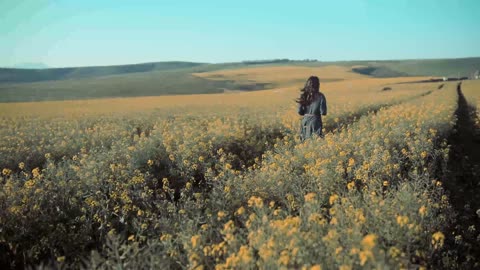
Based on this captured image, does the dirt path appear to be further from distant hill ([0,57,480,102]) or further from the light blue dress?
distant hill ([0,57,480,102])

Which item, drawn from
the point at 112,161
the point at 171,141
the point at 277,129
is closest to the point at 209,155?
the point at 171,141

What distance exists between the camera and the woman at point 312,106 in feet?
33.5

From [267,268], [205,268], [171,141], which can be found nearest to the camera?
[267,268]

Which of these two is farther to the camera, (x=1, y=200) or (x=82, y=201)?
(x=82, y=201)

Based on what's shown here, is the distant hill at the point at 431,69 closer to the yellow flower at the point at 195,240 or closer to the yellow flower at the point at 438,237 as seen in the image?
the yellow flower at the point at 438,237

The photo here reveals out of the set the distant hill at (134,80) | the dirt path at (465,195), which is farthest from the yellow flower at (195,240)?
the distant hill at (134,80)

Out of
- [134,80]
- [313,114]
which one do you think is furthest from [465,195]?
[134,80]

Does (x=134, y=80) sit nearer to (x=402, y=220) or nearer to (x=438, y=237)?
(x=402, y=220)

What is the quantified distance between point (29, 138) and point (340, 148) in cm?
893

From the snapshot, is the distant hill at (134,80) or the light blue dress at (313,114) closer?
the light blue dress at (313,114)

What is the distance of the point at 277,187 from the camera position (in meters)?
6.65

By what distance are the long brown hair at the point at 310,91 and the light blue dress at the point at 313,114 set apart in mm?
88

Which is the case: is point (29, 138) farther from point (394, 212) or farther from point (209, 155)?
point (394, 212)

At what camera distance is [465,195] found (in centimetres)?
876
